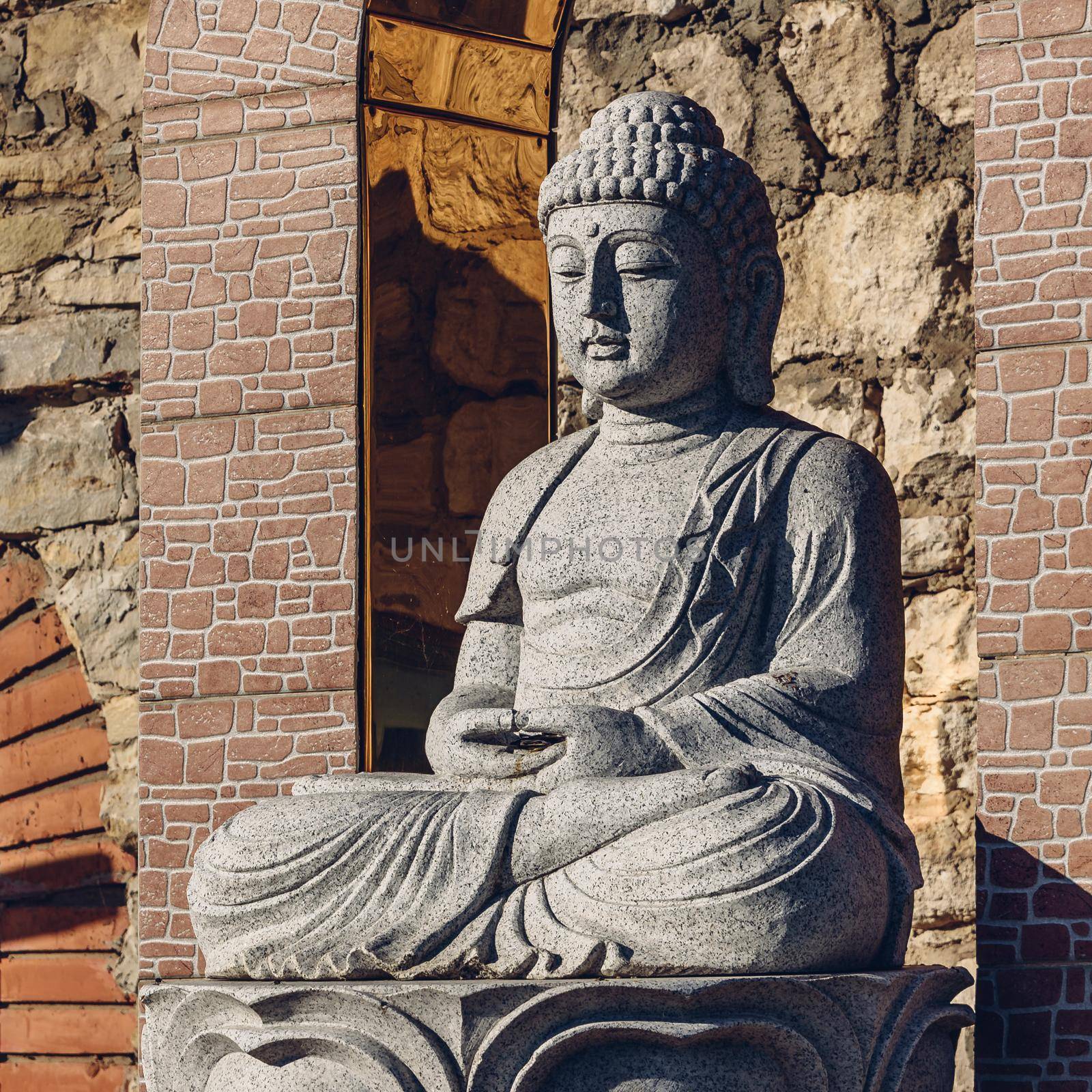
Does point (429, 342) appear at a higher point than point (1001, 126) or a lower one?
lower

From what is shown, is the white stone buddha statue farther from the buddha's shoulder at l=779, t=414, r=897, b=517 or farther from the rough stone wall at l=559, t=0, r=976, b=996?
the rough stone wall at l=559, t=0, r=976, b=996

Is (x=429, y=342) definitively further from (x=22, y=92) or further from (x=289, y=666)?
(x=22, y=92)

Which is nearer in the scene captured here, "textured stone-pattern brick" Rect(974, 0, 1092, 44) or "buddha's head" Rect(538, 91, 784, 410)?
"buddha's head" Rect(538, 91, 784, 410)

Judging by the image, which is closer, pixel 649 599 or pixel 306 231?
pixel 649 599

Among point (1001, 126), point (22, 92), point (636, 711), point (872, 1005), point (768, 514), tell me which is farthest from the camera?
point (22, 92)

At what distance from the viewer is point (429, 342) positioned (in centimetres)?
689

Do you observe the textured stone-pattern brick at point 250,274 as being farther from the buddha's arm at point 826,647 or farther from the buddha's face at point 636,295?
the buddha's arm at point 826,647

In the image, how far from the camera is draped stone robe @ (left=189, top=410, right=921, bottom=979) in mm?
4305

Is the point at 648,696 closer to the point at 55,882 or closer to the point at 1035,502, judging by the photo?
the point at 1035,502

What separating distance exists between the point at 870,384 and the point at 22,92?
2745 mm

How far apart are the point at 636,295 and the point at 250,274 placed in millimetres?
1930

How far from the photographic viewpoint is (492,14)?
22.4ft


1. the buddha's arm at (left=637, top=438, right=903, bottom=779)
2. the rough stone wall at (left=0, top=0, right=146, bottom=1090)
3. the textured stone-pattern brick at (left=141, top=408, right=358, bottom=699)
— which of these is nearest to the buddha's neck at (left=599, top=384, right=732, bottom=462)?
the buddha's arm at (left=637, top=438, right=903, bottom=779)

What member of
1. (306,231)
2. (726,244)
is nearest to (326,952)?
(726,244)
